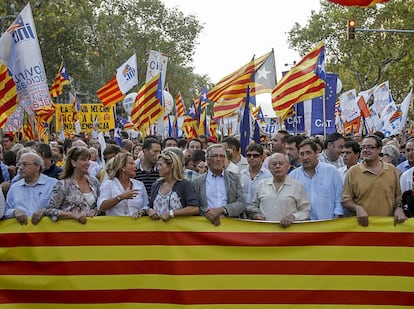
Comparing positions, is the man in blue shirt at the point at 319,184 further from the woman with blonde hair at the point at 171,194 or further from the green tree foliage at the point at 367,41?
the green tree foliage at the point at 367,41

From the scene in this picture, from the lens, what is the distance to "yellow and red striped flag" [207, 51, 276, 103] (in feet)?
40.1

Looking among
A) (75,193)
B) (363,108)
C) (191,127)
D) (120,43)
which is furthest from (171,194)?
(120,43)

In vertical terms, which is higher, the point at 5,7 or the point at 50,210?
the point at 5,7

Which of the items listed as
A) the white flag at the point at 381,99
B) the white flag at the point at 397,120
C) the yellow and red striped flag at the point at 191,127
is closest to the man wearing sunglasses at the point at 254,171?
the white flag at the point at 397,120

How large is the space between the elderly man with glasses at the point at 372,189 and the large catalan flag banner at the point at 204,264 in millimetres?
331

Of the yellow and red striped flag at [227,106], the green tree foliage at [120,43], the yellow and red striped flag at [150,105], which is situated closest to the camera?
the yellow and red striped flag at [227,106]

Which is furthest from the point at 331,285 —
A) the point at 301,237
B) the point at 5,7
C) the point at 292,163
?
the point at 5,7

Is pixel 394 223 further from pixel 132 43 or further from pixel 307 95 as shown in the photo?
pixel 132 43

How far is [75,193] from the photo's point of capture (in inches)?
255

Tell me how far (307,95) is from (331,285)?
5.69 m

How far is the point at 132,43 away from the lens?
55656mm

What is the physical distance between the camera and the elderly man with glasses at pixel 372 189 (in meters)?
6.40

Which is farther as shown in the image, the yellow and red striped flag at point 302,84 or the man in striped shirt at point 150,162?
the yellow and red striped flag at point 302,84

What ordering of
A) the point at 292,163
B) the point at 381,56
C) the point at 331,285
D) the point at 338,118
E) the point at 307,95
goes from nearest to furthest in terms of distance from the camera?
the point at 331,285
the point at 292,163
the point at 307,95
the point at 338,118
the point at 381,56
